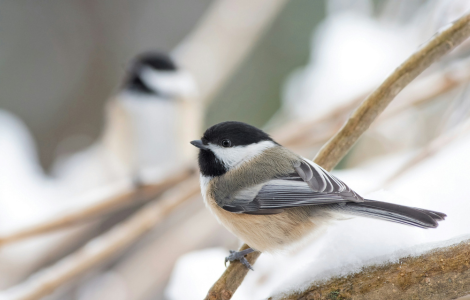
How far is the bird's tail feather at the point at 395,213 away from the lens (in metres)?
0.71

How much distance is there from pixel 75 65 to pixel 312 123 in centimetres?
267

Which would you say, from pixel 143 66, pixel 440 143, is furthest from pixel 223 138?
pixel 143 66

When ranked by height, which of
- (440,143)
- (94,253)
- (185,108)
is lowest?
(94,253)

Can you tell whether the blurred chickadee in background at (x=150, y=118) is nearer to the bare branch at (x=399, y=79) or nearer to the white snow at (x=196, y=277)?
the white snow at (x=196, y=277)

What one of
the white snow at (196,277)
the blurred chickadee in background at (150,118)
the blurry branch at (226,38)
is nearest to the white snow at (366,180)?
the white snow at (196,277)

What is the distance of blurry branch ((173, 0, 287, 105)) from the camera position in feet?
8.23

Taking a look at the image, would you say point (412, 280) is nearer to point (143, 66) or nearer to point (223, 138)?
point (223, 138)

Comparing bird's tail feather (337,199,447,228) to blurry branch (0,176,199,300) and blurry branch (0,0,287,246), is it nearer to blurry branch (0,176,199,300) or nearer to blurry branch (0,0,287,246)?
blurry branch (0,176,199,300)

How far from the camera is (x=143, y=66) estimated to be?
2221 millimetres

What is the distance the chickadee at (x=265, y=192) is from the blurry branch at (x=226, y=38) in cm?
152

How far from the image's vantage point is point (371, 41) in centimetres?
265

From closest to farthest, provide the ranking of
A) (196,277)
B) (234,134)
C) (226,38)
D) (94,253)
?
(234,134) → (196,277) → (94,253) → (226,38)

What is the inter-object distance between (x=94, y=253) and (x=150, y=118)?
0.93 metres

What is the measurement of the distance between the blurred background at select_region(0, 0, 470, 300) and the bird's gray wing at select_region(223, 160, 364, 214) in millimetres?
222
